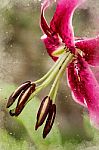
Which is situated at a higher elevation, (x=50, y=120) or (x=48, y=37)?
(x=48, y=37)

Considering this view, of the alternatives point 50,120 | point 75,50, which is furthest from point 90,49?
point 50,120

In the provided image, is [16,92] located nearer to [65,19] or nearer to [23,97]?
[23,97]

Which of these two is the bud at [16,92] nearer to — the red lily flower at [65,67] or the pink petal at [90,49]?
the red lily flower at [65,67]

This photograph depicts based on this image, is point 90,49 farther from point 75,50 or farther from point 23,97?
point 23,97

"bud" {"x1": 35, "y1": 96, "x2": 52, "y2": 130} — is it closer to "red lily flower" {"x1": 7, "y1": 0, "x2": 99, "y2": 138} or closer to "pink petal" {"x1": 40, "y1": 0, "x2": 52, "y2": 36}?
"red lily flower" {"x1": 7, "y1": 0, "x2": 99, "y2": 138}

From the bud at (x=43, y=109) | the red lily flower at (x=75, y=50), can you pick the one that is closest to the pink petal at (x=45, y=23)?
the red lily flower at (x=75, y=50)

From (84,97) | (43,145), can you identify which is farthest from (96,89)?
(43,145)
